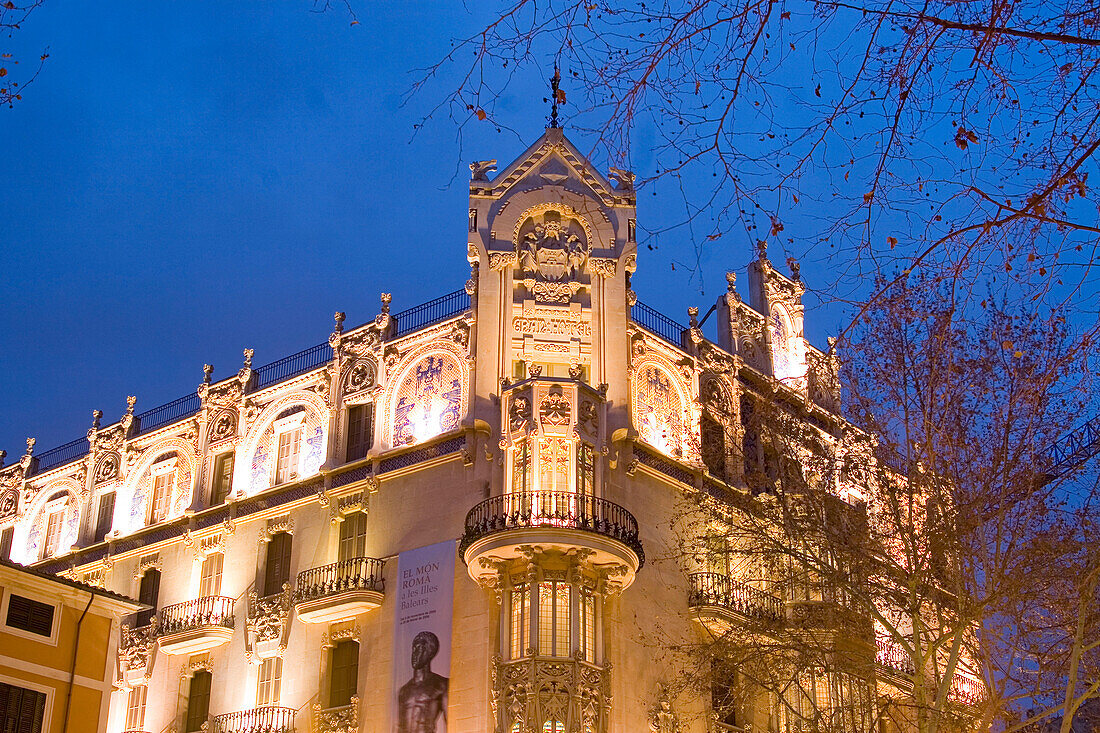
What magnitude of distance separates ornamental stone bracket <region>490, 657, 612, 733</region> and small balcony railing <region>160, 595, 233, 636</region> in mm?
12163

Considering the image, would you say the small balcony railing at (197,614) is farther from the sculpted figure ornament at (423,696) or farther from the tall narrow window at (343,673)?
the sculpted figure ornament at (423,696)

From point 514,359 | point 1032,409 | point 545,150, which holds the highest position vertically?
point 545,150

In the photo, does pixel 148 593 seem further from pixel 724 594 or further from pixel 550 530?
pixel 724 594

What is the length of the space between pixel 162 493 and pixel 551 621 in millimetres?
20110

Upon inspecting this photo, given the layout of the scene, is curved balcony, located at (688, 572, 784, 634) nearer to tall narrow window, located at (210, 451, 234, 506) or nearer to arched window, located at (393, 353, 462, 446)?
arched window, located at (393, 353, 462, 446)

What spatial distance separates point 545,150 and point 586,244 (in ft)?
12.0

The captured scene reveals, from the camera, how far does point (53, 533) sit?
51.0 m

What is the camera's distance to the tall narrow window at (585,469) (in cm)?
3589

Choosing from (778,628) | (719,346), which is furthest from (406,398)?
(778,628)

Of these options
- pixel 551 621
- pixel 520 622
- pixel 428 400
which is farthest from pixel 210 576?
pixel 551 621

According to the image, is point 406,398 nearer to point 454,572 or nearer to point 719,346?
point 454,572

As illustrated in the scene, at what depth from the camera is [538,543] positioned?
3406 cm

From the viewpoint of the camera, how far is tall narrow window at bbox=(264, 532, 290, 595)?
136 ft

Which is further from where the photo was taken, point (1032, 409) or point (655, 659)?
point (655, 659)
